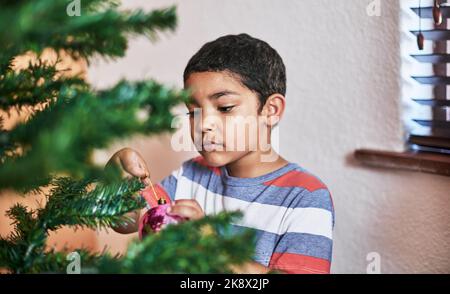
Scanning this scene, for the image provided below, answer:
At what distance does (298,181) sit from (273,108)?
13cm

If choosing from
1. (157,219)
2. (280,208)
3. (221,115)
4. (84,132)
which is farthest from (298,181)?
(84,132)

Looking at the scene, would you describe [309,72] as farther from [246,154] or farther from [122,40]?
[122,40]

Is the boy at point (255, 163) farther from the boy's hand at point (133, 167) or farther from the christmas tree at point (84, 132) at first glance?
the christmas tree at point (84, 132)

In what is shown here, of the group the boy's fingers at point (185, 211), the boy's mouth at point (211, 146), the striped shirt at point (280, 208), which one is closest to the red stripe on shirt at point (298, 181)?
the striped shirt at point (280, 208)

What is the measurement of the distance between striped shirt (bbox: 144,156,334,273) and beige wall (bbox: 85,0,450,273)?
14 cm

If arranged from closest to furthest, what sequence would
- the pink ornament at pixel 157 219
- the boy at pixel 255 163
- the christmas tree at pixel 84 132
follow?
the christmas tree at pixel 84 132
the pink ornament at pixel 157 219
the boy at pixel 255 163

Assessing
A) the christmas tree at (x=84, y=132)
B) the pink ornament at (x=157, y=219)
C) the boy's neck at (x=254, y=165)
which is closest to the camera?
the christmas tree at (x=84, y=132)

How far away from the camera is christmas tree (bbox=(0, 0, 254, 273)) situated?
288 millimetres

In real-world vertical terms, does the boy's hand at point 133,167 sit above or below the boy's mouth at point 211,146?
below

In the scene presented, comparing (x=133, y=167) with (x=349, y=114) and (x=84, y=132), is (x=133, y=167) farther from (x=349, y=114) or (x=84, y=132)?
(x=84, y=132)

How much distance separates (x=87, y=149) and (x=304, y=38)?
0.72 metres

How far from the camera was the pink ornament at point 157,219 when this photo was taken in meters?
0.66

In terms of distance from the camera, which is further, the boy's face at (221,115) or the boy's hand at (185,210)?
the boy's face at (221,115)
